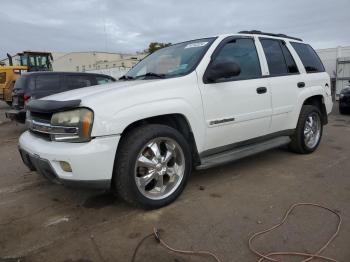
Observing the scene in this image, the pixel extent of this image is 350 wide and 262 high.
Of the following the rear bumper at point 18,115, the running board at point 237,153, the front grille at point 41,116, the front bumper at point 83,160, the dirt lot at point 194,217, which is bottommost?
the dirt lot at point 194,217

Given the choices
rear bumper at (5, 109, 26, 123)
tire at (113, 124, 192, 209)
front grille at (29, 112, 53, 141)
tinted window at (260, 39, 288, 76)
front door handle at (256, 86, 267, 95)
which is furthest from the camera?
rear bumper at (5, 109, 26, 123)

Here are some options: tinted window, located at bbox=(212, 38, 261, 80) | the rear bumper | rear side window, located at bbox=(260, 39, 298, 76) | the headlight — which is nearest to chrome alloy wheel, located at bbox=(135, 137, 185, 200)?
the headlight

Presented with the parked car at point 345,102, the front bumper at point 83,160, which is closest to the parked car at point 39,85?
the front bumper at point 83,160

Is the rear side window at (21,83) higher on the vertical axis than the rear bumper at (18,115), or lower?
higher

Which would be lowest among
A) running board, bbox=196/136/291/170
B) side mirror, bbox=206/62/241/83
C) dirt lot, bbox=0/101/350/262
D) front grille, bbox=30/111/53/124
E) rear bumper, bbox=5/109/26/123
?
dirt lot, bbox=0/101/350/262

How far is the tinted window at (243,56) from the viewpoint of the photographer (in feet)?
13.4

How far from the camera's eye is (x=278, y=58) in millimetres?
4820

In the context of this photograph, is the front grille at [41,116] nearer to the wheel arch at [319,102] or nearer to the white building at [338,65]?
the wheel arch at [319,102]

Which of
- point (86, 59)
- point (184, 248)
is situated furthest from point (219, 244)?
point (86, 59)

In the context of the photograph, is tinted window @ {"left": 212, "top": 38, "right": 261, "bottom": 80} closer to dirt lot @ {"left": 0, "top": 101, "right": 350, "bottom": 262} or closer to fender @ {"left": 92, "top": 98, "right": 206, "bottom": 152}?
fender @ {"left": 92, "top": 98, "right": 206, "bottom": 152}

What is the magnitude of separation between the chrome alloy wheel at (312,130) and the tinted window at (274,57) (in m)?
1.02

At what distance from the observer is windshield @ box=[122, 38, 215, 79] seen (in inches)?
152

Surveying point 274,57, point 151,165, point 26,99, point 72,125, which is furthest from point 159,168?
point 26,99

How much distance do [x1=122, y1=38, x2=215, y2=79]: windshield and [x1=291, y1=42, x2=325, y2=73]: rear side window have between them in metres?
1.87
